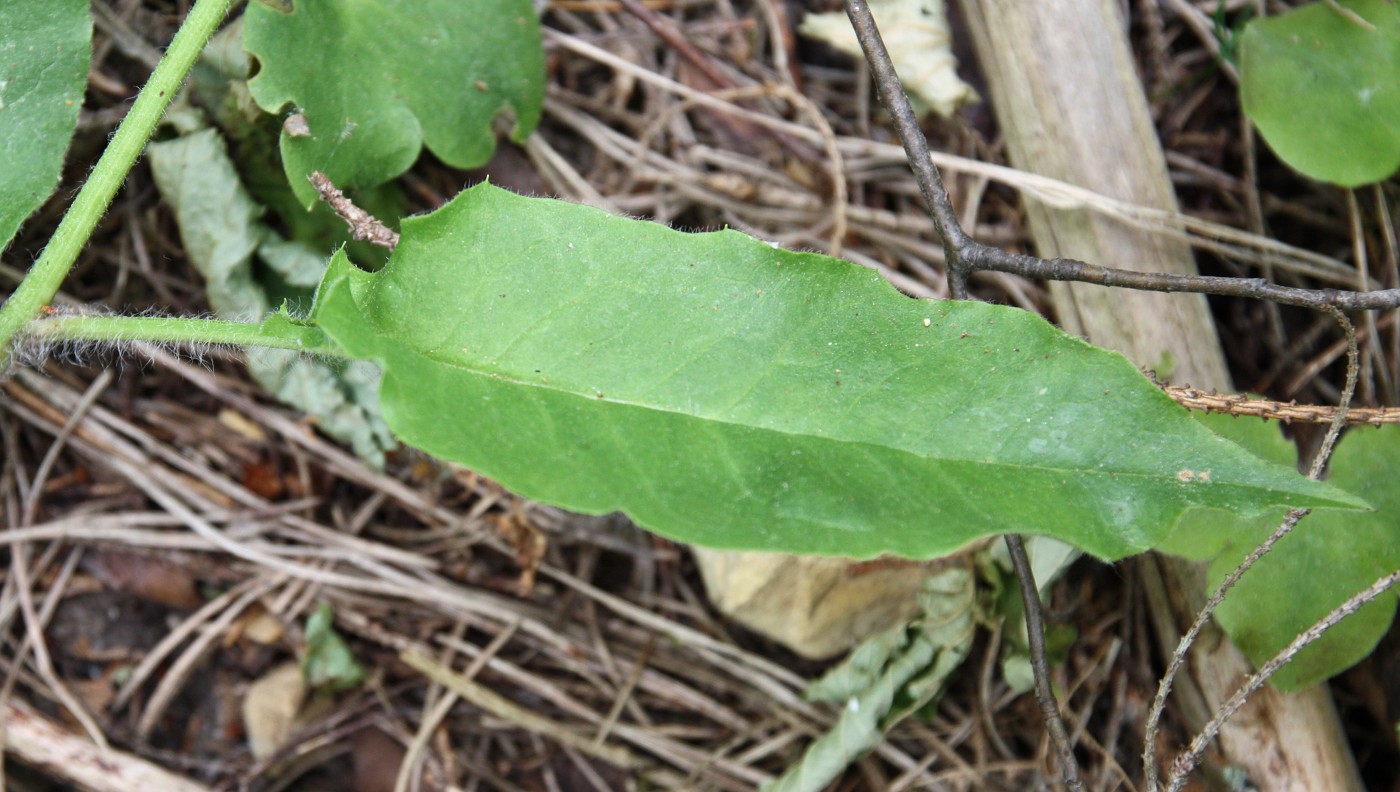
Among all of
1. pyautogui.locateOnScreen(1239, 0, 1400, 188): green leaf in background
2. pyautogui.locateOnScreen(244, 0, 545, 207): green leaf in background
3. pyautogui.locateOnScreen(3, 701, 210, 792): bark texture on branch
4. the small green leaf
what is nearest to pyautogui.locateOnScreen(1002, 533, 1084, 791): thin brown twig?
pyautogui.locateOnScreen(1239, 0, 1400, 188): green leaf in background

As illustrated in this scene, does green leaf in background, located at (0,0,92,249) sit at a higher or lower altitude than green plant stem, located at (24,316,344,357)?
higher

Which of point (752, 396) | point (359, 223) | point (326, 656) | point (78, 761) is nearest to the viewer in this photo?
point (752, 396)

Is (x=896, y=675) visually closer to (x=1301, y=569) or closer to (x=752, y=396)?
(x=1301, y=569)

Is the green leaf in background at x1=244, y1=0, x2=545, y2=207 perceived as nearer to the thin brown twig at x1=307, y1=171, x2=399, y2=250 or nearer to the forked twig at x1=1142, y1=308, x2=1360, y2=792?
the thin brown twig at x1=307, y1=171, x2=399, y2=250

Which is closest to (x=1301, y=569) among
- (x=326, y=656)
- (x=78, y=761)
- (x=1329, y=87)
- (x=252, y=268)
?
(x=1329, y=87)

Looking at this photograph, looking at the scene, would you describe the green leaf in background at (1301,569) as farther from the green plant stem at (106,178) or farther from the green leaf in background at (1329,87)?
the green plant stem at (106,178)

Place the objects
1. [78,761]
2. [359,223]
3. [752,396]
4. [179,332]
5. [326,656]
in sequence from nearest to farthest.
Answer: [752,396] < [179,332] < [359,223] < [78,761] < [326,656]
